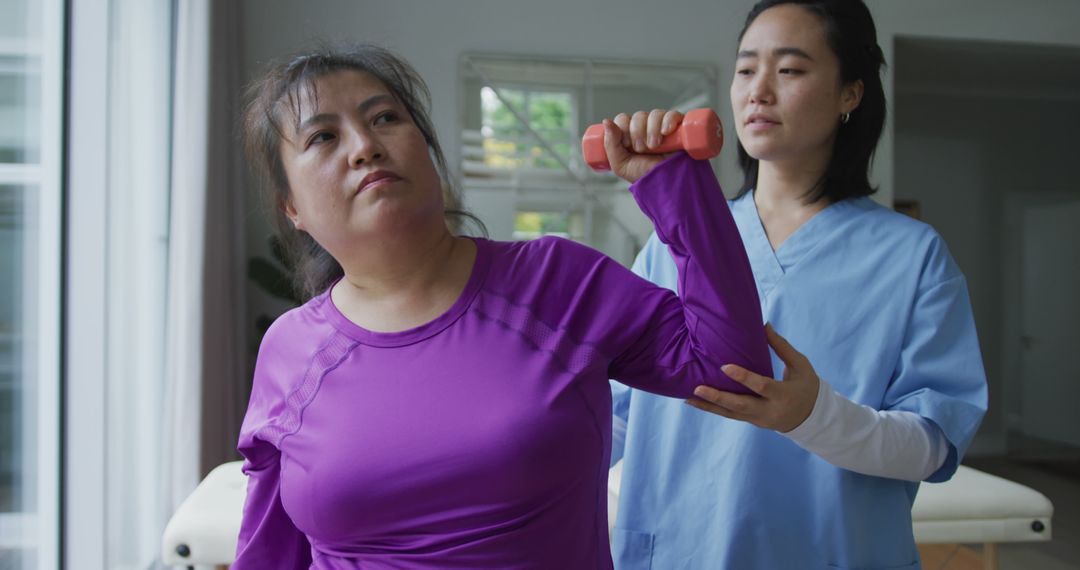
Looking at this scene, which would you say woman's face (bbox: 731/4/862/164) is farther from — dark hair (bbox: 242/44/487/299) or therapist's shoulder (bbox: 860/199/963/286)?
dark hair (bbox: 242/44/487/299)

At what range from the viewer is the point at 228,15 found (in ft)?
12.4

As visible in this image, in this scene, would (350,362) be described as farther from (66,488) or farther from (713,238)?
(66,488)

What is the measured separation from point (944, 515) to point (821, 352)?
3.86 feet

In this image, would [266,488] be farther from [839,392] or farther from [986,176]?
[986,176]

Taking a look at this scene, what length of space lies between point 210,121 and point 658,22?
253 centimetres

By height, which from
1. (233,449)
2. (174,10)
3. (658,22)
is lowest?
(233,449)

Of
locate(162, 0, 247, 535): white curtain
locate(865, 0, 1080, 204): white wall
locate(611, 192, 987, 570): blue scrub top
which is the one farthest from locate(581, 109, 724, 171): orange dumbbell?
locate(865, 0, 1080, 204): white wall

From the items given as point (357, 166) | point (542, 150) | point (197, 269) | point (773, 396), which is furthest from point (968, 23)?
point (357, 166)

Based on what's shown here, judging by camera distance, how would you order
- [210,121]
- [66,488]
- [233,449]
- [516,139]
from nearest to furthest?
[66,488], [210,121], [233,449], [516,139]

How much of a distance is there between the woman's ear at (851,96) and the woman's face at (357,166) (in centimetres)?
60

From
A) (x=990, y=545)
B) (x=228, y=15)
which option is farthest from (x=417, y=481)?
(x=228, y=15)

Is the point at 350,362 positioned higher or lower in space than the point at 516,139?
lower

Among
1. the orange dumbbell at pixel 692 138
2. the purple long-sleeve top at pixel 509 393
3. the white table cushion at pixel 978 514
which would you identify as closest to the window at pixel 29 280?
the purple long-sleeve top at pixel 509 393

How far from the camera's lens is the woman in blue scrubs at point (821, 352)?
1.03 meters
